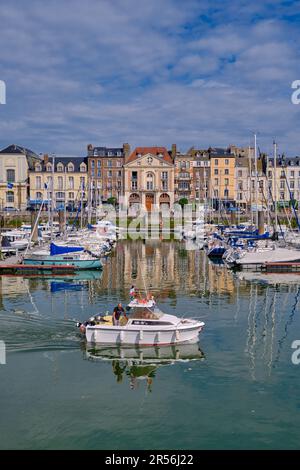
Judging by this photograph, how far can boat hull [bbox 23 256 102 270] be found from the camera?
47.9 m

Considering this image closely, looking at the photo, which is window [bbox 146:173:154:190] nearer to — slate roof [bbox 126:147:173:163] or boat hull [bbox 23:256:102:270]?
slate roof [bbox 126:147:173:163]

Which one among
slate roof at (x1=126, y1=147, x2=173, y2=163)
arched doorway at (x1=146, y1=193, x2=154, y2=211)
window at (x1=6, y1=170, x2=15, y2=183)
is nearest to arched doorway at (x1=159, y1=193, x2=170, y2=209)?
arched doorway at (x1=146, y1=193, x2=154, y2=211)

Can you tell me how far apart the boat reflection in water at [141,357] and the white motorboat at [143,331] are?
294 millimetres

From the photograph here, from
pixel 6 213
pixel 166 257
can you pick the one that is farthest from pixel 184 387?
pixel 6 213

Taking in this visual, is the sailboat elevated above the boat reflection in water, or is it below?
above

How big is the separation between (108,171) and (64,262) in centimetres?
6991

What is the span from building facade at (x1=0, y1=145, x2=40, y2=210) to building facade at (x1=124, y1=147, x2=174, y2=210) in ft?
72.5

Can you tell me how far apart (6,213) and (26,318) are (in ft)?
246

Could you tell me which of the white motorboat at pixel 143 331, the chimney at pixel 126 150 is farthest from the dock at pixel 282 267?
the chimney at pixel 126 150

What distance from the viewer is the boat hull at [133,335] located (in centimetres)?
2338

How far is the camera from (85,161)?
11862 cm

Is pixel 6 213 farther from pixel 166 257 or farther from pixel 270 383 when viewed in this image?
pixel 270 383

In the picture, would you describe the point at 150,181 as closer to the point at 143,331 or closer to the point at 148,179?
the point at 148,179

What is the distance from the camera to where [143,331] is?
2336cm
